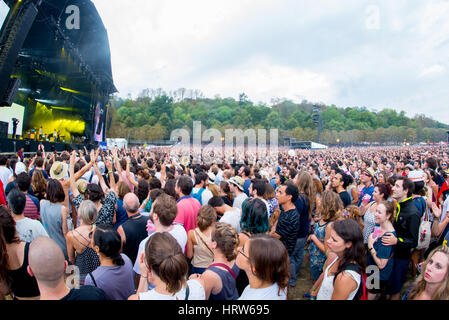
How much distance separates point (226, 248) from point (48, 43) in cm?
1725

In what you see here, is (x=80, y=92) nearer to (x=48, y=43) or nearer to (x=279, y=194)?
(x=48, y=43)

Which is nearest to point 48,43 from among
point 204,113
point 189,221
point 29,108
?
point 29,108

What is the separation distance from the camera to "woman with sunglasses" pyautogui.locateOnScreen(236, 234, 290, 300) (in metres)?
1.82

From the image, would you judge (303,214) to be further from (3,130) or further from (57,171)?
A: (3,130)

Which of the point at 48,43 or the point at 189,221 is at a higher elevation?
the point at 48,43

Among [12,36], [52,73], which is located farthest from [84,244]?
[52,73]

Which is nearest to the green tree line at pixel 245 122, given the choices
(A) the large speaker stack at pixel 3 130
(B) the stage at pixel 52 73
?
(B) the stage at pixel 52 73

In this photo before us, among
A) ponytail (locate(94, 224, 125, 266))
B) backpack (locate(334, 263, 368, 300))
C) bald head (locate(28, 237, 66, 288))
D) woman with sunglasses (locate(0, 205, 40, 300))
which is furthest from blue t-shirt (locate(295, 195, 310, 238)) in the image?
woman with sunglasses (locate(0, 205, 40, 300))

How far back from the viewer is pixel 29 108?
20.7 m

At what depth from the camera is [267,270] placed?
1.82 m

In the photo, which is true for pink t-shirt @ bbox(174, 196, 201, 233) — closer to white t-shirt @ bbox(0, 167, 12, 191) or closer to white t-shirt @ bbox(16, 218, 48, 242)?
white t-shirt @ bbox(16, 218, 48, 242)

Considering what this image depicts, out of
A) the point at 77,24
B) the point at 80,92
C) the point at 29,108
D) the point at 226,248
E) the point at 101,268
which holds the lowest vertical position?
the point at 101,268

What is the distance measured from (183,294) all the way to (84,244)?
1.55 m

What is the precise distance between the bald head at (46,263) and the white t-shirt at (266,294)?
1237mm
